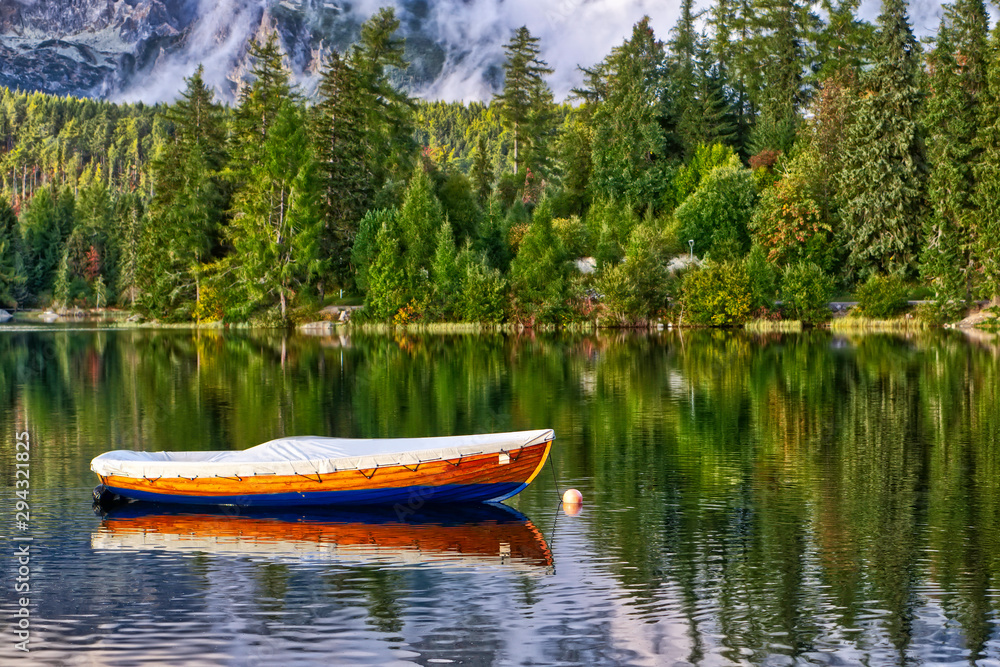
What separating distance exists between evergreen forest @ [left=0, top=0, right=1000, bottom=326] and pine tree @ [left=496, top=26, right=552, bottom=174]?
0.29 m

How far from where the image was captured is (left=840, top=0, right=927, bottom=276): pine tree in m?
88.4

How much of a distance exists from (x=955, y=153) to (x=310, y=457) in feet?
253

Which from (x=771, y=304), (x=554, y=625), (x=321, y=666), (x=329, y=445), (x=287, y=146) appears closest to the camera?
(x=321, y=666)

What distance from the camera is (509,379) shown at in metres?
44.8

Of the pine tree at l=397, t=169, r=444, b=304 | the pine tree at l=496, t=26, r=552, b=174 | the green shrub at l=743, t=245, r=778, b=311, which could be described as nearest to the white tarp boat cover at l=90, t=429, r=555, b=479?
the green shrub at l=743, t=245, r=778, b=311

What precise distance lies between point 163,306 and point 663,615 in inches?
4056

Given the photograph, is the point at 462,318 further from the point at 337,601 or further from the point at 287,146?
the point at 337,601

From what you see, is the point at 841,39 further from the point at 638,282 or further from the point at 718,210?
the point at 638,282

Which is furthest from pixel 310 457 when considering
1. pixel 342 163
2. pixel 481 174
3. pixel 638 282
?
pixel 481 174

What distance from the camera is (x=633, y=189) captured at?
10819 centimetres

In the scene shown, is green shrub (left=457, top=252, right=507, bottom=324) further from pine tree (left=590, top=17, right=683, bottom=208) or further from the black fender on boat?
the black fender on boat

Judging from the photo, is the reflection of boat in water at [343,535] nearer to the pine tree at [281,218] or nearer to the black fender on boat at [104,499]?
the black fender on boat at [104,499]

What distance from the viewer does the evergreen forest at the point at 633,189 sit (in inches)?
3339

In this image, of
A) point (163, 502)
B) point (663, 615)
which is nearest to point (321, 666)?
point (663, 615)
